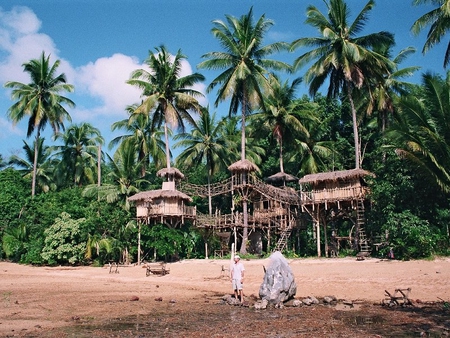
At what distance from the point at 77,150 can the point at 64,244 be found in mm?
15990

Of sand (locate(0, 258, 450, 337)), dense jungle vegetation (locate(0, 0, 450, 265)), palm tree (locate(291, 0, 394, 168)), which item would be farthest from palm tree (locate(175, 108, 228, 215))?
sand (locate(0, 258, 450, 337))

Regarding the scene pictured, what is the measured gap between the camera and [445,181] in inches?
799

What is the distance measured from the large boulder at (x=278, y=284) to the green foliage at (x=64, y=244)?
58.5 ft

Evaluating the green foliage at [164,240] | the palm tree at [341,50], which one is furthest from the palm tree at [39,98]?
the palm tree at [341,50]

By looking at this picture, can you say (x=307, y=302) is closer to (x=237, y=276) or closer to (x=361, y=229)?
(x=237, y=276)

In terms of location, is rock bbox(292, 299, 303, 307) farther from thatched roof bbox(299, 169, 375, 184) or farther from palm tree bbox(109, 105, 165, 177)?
palm tree bbox(109, 105, 165, 177)

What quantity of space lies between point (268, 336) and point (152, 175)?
1437 inches

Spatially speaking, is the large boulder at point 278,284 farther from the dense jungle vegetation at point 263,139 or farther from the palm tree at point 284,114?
the palm tree at point 284,114

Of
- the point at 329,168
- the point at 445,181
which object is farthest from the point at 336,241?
the point at 445,181

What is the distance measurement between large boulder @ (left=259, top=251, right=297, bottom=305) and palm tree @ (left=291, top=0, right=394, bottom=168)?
15.4 m

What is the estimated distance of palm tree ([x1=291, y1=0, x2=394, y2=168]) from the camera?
2764 cm

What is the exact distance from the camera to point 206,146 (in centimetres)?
3731

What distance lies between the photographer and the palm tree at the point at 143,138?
38.3 meters

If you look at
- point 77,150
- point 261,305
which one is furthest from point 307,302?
point 77,150
